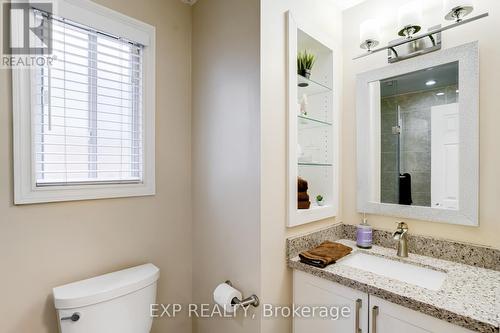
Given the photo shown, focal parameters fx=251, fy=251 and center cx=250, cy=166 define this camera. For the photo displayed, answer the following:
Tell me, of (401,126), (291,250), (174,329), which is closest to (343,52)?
(401,126)

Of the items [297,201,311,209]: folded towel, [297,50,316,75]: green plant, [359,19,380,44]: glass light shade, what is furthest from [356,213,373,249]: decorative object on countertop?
[359,19,380,44]: glass light shade

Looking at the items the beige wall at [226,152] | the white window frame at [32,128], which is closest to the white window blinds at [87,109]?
the white window frame at [32,128]

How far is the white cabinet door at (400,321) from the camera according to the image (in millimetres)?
896

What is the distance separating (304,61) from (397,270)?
1.30 meters

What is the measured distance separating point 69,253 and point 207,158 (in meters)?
0.87

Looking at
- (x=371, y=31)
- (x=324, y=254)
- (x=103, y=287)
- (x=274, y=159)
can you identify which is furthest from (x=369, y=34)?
(x=103, y=287)

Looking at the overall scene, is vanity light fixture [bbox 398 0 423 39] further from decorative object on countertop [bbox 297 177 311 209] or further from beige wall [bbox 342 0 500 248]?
decorative object on countertop [bbox 297 177 311 209]

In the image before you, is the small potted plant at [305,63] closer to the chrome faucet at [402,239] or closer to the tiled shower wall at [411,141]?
the tiled shower wall at [411,141]

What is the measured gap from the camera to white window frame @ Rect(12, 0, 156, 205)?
112cm

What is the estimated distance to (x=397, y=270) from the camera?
1.33 meters

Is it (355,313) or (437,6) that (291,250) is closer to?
(355,313)

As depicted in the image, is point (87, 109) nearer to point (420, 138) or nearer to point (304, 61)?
point (304, 61)

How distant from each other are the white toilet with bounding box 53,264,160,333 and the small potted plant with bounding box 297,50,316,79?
Result: 1452 mm

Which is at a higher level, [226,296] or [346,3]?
[346,3]
